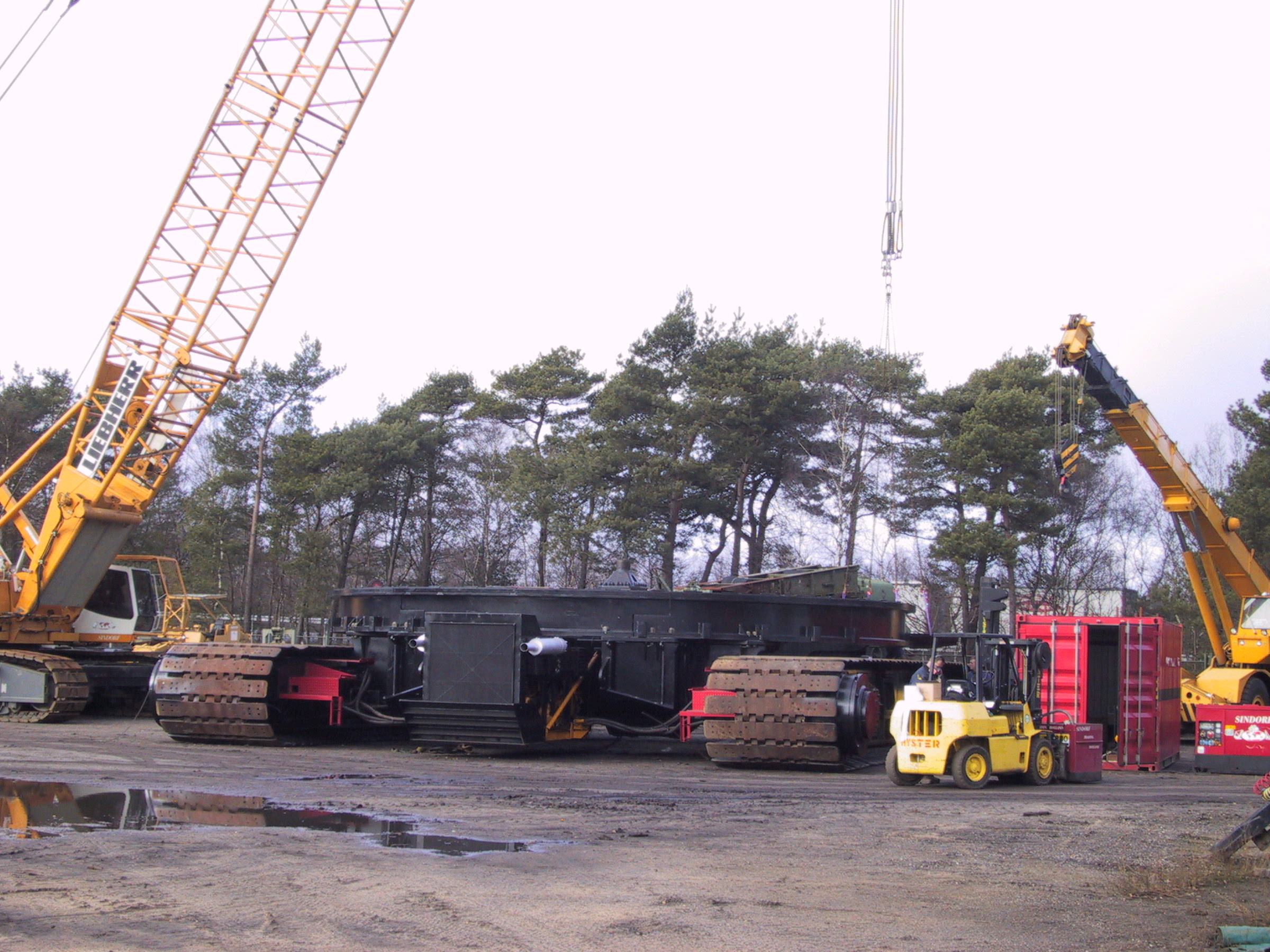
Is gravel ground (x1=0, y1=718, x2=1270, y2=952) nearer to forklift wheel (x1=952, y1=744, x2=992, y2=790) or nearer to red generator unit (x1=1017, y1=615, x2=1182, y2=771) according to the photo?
forklift wheel (x1=952, y1=744, x2=992, y2=790)

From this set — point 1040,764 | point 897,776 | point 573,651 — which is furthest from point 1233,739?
point 573,651

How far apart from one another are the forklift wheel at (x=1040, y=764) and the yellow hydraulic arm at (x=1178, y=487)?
30.2 feet

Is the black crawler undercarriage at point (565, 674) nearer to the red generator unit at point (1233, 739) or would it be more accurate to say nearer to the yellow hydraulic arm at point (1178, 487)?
the red generator unit at point (1233, 739)

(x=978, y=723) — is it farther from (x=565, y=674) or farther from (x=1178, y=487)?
(x=1178, y=487)

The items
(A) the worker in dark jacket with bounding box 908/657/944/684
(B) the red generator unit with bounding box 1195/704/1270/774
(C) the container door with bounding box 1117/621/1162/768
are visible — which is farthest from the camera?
(C) the container door with bounding box 1117/621/1162/768

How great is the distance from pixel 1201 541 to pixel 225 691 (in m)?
17.4

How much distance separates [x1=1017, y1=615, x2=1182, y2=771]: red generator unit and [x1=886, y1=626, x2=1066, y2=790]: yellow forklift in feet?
6.20

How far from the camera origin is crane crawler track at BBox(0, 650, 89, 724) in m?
19.1

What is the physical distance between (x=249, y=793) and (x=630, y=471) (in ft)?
99.9

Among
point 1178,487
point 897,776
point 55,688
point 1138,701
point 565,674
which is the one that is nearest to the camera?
point 897,776

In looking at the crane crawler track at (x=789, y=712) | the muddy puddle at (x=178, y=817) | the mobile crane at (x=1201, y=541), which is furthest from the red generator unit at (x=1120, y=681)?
the muddy puddle at (x=178, y=817)

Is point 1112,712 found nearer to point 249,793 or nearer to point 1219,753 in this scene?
point 1219,753

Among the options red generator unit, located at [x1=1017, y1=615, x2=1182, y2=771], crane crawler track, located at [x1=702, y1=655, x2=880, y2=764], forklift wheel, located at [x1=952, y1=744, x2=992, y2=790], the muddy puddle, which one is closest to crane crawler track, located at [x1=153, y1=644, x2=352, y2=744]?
the muddy puddle

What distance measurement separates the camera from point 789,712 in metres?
13.1
